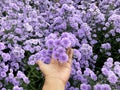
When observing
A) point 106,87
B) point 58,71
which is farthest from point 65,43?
point 106,87

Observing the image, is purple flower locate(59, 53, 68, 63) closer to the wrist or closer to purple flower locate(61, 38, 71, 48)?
purple flower locate(61, 38, 71, 48)

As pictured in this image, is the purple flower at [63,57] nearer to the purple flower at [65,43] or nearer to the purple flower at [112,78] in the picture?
the purple flower at [65,43]

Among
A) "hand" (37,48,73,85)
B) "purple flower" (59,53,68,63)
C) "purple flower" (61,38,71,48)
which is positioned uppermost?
"purple flower" (61,38,71,48)

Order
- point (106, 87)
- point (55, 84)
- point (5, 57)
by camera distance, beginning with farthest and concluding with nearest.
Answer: point (5, 57) < point (106, 87) < point (55, 84)

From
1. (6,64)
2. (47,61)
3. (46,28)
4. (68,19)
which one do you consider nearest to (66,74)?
(47,61)

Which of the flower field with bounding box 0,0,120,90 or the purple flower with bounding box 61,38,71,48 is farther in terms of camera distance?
the flower field with bounding box 0,0,120,90

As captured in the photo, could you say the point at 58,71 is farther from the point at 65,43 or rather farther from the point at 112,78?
the point at 112,78

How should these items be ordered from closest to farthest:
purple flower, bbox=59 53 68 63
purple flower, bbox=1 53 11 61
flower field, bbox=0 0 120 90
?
purple flower, bbox=59 53 68 63, flower field, bbox=0 0 120 90, purple flower, bbox=1 53 11 61

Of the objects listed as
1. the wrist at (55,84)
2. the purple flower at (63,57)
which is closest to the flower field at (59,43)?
the purple flower at (63,57)

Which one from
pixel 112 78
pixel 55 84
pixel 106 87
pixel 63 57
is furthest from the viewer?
pixel 112 78

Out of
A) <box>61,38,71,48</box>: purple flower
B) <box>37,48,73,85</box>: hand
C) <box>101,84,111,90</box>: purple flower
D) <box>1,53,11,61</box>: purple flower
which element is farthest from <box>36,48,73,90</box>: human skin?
<box>1,53,11,61</box>: purple flower
